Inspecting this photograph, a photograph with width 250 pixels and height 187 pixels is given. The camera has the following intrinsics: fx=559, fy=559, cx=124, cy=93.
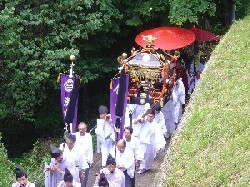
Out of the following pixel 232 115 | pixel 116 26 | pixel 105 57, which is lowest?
pixel 105 57

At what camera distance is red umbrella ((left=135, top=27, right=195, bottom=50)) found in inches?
577

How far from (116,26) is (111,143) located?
239 inches

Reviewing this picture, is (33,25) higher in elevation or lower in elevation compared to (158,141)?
higher

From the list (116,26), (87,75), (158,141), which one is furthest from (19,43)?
(158,141)

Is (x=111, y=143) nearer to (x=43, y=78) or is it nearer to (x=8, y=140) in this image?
(x=43, y=78)

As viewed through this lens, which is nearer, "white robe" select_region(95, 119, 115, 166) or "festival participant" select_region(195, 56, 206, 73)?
"white robe" select_region(95, 119, 115, 166)

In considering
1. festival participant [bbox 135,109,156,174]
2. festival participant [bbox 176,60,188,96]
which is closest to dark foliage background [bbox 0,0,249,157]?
festival participant [bbox 176,60,188,96]

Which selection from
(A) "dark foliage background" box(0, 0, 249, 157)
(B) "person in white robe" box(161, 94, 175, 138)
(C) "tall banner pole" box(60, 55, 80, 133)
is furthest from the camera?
(A) "dark foliage background" box(0, 0, 249, 157)

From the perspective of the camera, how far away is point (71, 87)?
11.8m

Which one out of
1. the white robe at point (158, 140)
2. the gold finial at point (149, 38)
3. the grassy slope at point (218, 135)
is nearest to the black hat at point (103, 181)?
the grassy slope at point (218, 135)

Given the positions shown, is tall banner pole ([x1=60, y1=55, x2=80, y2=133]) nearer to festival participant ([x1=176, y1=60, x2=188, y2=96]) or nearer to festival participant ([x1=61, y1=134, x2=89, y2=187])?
A: festival participant ([x1=61, y1=134, x2=89, y2=187])

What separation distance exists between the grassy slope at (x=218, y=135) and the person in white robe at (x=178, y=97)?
2.48 metres

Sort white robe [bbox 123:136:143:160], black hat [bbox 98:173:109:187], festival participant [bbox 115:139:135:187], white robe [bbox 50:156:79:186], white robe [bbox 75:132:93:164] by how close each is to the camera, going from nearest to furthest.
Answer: black hat [bbox 98:173:109:187], white robe [bbox 50:156:79:186], festival participant [bbox 115:139:135:187], white robe [bbox 75:132:93:164], white robe [bbox 123:136:143:160]

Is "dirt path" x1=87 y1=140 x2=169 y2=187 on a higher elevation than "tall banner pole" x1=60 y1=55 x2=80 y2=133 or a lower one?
lower
